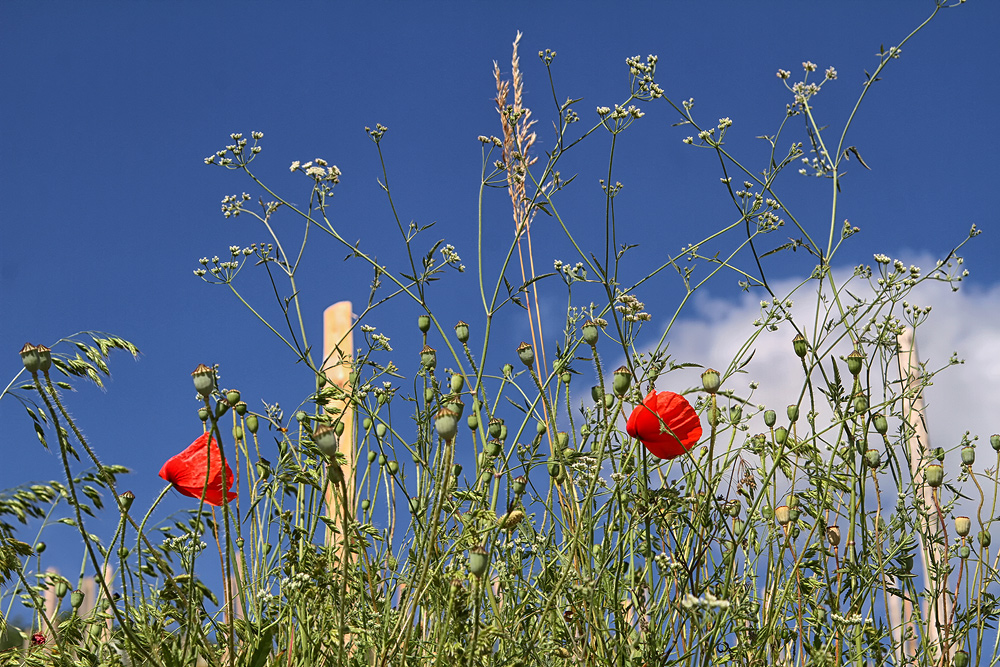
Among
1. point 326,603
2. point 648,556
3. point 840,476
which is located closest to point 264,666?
point 326,603

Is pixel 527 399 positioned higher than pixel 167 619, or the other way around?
pixel 527 399

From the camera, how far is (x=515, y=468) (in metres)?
1.68

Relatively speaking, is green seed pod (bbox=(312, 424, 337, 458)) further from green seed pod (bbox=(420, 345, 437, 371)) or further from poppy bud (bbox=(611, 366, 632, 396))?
green seed pod (bbox=(420, 345, 437, 371))

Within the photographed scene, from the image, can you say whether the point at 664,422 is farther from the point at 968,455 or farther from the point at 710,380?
the point at 968,455

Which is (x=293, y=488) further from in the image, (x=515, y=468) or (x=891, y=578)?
(x=891, y=578)

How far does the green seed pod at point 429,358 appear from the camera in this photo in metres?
1.68

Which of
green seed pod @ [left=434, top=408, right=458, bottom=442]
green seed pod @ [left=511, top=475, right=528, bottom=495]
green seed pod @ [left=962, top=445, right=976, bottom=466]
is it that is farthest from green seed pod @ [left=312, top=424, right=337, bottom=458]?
Result: green seed pod @ [left=962, top=445, right=976, bottom=466]

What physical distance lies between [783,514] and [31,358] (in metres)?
1.12

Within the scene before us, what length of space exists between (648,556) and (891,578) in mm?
475

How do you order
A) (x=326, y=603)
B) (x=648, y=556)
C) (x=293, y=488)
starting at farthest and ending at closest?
(x=293, y=488) → (x=326, y=603) → (x=648, y=556)

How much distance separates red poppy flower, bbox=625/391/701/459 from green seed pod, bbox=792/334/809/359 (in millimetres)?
188

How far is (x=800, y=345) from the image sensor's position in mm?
1527

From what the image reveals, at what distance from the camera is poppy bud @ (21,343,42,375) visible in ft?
3.92

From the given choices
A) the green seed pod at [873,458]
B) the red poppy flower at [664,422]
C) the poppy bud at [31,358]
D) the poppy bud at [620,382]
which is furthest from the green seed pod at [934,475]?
the poppy bud at [31,358]
